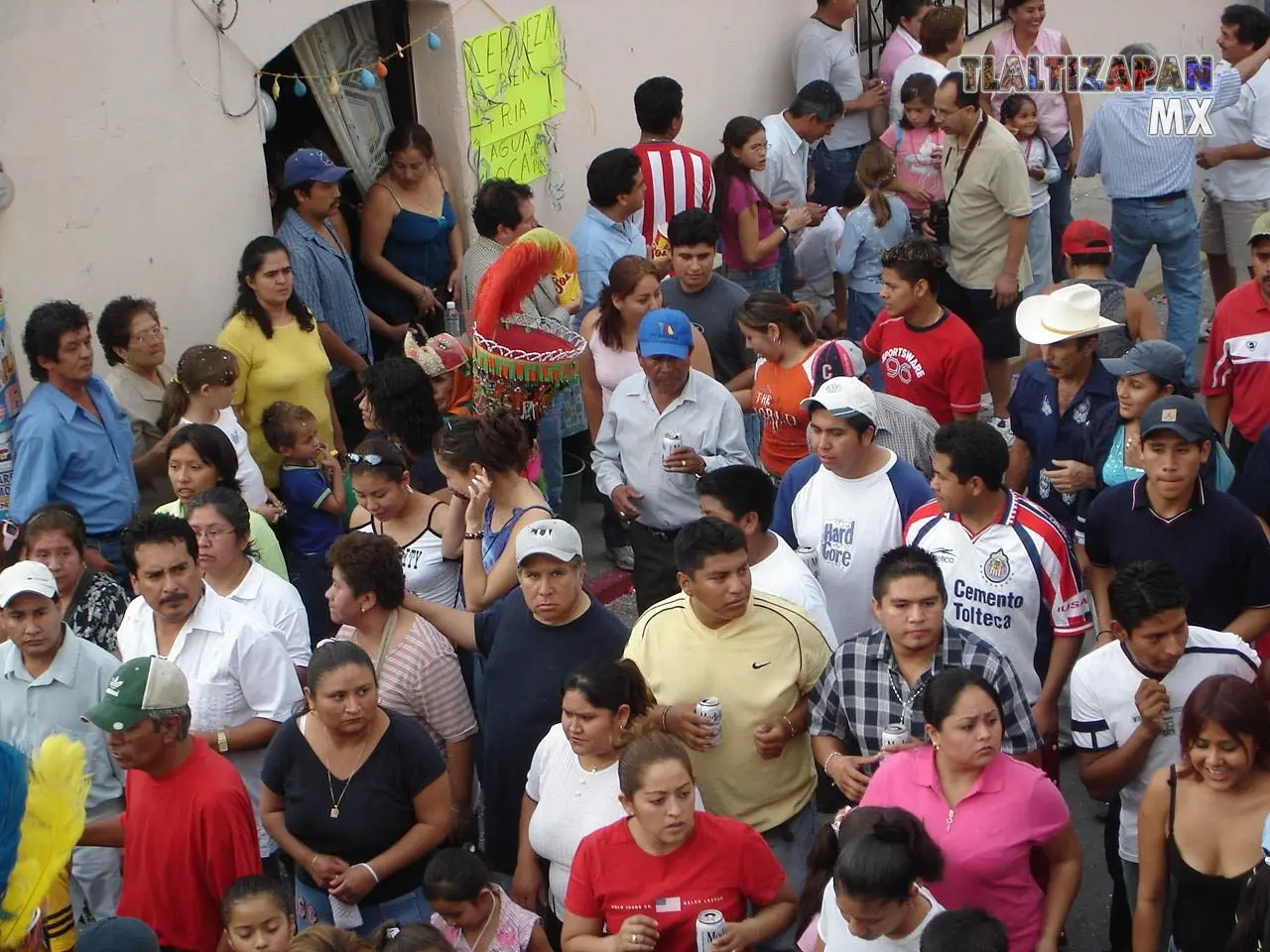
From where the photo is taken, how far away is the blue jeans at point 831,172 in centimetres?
1233

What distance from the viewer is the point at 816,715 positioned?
209 inches

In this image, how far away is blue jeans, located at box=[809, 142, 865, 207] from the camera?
1233 centimetres

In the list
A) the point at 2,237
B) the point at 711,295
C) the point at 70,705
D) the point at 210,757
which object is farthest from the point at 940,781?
the point at 2,237

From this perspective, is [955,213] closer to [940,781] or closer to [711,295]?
[711,295]

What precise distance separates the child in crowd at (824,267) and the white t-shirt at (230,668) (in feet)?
18.9

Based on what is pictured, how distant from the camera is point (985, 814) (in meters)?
4.71

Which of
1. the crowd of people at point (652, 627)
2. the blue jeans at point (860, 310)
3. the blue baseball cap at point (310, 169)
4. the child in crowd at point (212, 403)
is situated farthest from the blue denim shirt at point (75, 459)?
the blue jeans at point (860, 310)

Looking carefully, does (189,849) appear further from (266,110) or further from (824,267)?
(824,267)

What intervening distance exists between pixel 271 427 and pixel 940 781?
3.97 metres

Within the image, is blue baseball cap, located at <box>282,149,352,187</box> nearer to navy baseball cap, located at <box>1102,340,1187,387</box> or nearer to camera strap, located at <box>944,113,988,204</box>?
camera strap, located at <box>944,113,988,204</box>

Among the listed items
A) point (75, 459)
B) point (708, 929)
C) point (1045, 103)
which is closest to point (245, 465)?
point (75, 459)

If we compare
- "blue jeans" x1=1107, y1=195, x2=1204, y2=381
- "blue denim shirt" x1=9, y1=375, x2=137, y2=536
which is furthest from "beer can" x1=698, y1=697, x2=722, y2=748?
"blue jeans" x1=1107, y1=195, x2=1204, y2=381

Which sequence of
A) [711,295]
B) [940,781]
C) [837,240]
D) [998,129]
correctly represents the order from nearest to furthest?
[940,781], [711,295], [998,129], [837,240]

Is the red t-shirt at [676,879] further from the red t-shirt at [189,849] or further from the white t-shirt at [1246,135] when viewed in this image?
the white t-shirt at [1246,135]
